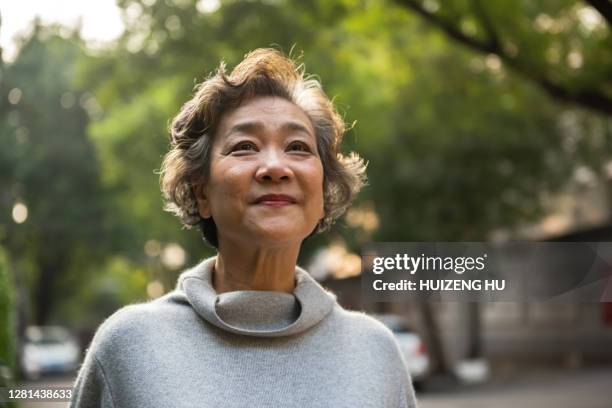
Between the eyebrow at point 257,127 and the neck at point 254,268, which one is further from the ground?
the eyebrow at point 257,127

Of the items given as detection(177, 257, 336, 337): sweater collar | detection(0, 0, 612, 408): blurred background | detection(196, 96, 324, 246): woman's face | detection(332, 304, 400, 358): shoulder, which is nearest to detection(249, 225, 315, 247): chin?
detection(196, 96, 324, 246): woman's face

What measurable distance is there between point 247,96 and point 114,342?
21.8 inches

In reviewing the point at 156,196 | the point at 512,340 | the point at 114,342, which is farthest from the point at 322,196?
the point at 512,340

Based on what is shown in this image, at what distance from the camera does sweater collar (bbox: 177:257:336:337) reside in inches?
71.4

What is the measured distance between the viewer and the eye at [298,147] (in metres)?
1.84

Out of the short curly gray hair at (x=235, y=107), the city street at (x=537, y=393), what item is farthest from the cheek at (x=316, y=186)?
the city street at (x=537, y=393)

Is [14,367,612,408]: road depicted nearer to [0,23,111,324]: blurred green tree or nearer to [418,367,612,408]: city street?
[418,367,612,408]: city street

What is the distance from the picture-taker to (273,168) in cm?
176

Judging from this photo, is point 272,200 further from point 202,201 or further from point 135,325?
point 135,325

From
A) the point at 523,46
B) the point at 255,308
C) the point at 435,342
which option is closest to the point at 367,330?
Answer: the point at 255,308

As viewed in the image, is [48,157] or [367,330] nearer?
[367,330]

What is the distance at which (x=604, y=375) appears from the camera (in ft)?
57.9

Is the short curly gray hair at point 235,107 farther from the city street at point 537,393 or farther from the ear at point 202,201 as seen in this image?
the city street at point 537,393

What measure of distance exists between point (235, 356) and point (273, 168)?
0.38 meters
